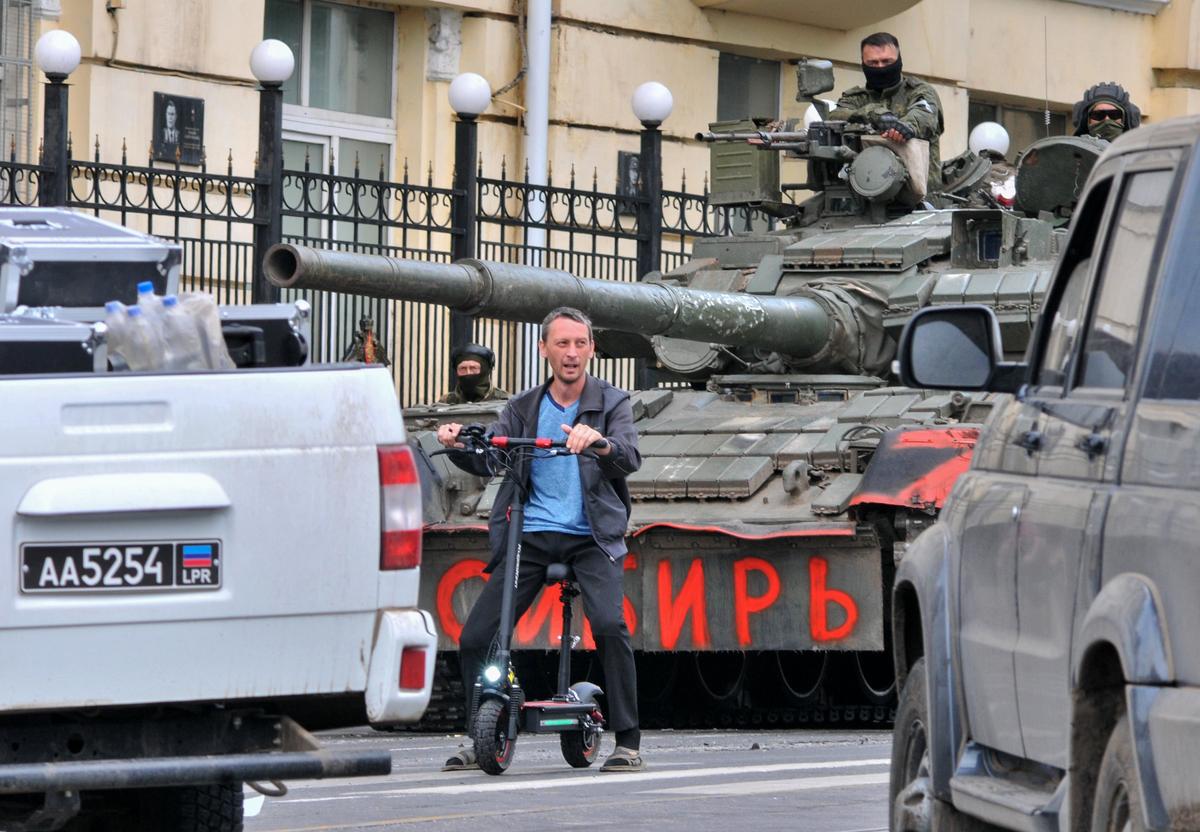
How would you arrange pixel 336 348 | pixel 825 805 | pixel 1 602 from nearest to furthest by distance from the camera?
pixel 1 602 < pixel 825 805 < pixel 336 348

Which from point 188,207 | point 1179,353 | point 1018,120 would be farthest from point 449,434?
point 1018,120

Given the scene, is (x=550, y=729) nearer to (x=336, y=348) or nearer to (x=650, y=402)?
(x=650, y=402)

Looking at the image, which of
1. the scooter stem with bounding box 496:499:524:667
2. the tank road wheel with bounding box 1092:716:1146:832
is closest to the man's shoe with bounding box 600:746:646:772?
the scooter stem with bounding box 496:499:524:667

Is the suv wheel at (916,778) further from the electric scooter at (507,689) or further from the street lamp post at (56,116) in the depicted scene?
the street lamp post at (56,116)

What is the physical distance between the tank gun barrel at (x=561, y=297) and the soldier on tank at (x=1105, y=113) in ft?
6.54

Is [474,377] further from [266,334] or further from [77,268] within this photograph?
[266,334]

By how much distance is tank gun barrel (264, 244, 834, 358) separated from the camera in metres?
11.5

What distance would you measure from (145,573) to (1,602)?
0.31 m

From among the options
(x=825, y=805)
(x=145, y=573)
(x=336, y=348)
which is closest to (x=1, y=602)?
(x=145, y=573)

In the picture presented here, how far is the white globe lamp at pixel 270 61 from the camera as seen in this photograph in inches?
661

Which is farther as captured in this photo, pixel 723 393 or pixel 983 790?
pixel 723 393

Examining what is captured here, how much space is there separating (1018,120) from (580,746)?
57.1 feet

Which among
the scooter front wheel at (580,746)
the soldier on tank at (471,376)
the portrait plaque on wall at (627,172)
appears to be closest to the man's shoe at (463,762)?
the scooter front wheel at (580,746)

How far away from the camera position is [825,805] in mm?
8922
